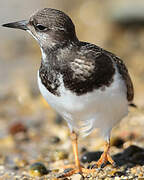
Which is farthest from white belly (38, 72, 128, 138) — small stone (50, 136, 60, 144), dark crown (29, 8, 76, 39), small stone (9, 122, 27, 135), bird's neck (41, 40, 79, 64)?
small stone (9, 122, 27, 135)

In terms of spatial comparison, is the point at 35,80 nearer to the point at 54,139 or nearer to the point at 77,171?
the point at 54,139

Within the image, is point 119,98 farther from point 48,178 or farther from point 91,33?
point 91,33

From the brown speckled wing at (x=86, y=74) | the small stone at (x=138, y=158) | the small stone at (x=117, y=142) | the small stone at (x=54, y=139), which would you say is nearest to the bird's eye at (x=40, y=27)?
the brown speckled wing at (x=86, y=74)

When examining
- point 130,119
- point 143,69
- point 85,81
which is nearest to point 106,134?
point 85,81

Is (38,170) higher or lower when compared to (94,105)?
lower

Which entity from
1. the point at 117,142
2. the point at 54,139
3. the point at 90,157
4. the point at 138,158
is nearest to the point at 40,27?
the point at 90,157
